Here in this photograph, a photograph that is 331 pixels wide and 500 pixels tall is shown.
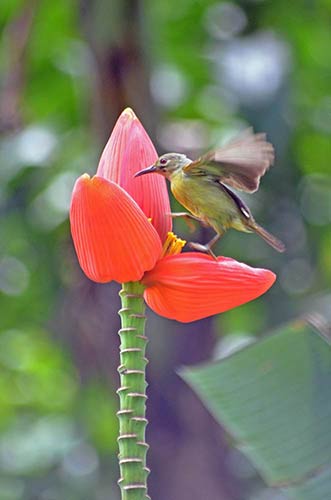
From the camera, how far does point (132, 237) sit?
0.98m

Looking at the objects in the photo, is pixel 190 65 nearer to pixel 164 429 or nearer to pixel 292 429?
pixel 164 429

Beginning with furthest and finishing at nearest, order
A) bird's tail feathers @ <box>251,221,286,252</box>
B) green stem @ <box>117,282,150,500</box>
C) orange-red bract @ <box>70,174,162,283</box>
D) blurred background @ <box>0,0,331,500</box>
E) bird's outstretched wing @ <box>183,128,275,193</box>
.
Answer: blurred background @ <box>0,0,331,500</box> < bird's tail feathers @ <box>251,221,286,252</box> < bird's outstretched wing @ <box>183,128,275,193</box> < orange-red bract @ <box>70,174,162,283</box> < green stem @ <box>117,282,150,500</box>

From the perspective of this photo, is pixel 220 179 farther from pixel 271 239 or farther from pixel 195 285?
pixel 195 285

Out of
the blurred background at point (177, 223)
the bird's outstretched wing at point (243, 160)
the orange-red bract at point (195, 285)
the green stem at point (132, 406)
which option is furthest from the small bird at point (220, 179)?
the blurred background at point (177, 223)

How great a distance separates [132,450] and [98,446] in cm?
306

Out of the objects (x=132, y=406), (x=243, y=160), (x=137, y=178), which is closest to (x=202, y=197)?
(x=243, y=160)

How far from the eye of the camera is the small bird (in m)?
1.15

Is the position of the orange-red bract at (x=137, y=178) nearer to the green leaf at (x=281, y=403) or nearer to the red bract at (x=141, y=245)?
the red bract at (x=141, y=245)

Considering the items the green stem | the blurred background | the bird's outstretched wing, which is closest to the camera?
the green stem

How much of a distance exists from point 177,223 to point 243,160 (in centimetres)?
185

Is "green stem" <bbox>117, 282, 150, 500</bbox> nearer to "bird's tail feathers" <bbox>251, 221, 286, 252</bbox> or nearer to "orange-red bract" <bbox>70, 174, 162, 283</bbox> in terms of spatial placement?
"orange-red bract" <bbox>70, 174, 162, 283</bbox>

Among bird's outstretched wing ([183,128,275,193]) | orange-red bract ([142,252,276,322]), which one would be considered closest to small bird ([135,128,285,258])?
bird's outstretched wing ([183,128,275,193])

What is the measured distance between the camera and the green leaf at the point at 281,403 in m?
1.15

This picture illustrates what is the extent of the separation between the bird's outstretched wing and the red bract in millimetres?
107
